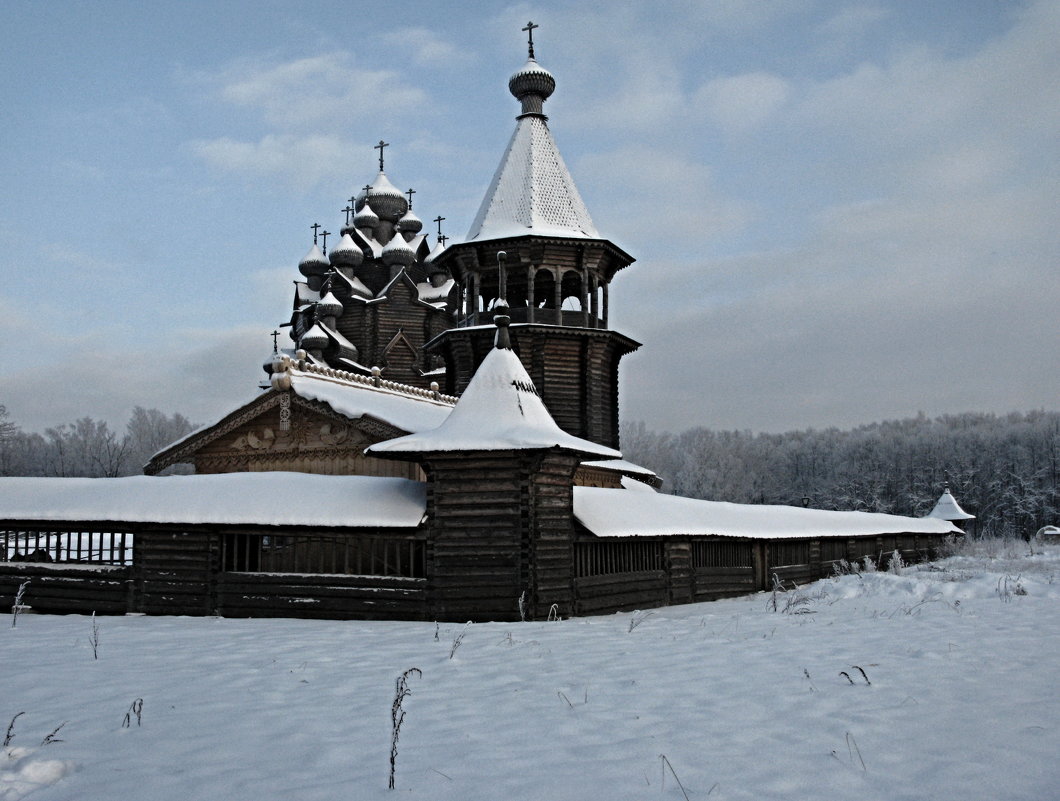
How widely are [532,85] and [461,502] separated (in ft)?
50.9

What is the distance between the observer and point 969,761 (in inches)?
199

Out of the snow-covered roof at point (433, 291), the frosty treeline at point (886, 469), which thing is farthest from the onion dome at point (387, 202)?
the frosty treeline at point (886, 469)

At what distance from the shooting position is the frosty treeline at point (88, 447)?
61531 mm

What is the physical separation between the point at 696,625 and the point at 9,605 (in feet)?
36.1

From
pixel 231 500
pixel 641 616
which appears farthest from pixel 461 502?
pixel 231 500

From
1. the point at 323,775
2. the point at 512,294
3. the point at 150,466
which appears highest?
the point at 512,294

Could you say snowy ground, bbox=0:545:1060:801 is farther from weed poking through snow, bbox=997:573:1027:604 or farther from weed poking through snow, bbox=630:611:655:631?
weed poking through snow, bbox=997:573:1027:604

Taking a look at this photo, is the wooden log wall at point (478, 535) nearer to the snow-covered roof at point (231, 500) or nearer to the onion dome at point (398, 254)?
the snow-covered roof at point (231, 500)

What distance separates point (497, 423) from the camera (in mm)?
13086

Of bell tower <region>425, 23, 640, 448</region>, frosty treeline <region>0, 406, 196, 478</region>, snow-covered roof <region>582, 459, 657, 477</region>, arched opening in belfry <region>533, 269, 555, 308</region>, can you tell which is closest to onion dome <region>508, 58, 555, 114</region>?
bell tower <region>425, 23, 640, 448</region>

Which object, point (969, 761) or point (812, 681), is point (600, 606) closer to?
point (812, 681)

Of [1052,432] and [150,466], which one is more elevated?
[1052,432]

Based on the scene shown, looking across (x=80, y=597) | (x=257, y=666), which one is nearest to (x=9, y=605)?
(x=80, y=597)

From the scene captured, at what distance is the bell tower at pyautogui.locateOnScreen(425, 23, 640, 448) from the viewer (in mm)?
21438
